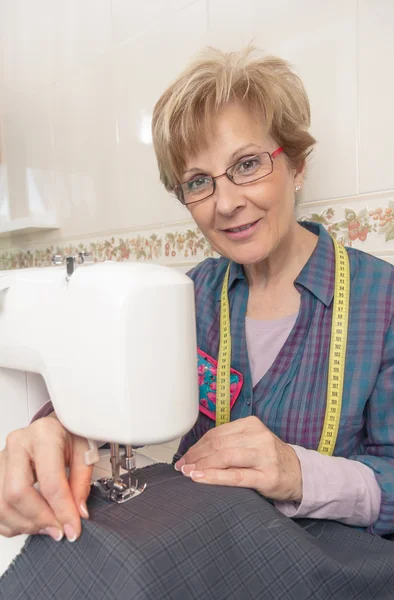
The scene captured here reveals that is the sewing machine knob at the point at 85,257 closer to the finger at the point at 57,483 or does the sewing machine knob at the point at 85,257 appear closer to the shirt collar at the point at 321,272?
the finger at the point at 57,483

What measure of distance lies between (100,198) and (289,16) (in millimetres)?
896

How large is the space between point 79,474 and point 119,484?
0.05 m

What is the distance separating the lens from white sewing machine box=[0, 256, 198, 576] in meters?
0.59

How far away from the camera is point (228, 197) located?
102cm

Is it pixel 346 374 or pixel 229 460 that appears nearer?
pixel 229 460

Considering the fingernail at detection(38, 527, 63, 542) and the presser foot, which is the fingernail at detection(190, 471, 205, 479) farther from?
the fingernail at detection(38, 527, 63, 542)

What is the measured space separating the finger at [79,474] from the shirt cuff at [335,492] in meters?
0.33

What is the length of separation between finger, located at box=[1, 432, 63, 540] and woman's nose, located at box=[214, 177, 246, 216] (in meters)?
0.61

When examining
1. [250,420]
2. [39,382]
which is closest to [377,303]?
[250,420]

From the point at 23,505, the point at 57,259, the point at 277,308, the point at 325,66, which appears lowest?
the point at 23,505

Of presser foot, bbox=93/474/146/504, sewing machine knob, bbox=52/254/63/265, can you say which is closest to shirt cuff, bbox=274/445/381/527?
presser foot, bbox=93/474/146/504

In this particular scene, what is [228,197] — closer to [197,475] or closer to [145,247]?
[197,475]

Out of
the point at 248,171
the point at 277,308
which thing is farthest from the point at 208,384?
the point at 248,171

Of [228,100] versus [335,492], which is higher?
[228,100]
